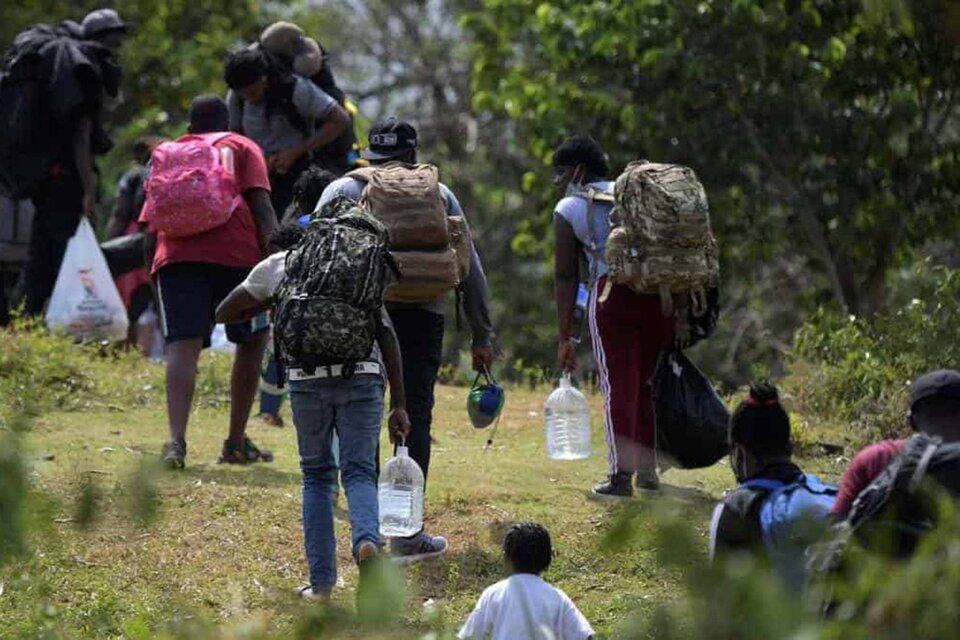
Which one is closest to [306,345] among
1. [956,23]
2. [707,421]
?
[707,421]

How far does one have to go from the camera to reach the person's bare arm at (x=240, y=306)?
703 cm

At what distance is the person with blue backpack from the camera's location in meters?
5.01

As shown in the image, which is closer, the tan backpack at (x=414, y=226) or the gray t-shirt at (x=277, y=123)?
the tan backpack at (x=414, y=226)

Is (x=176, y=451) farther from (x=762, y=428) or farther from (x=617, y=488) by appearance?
(x=762, y=428)

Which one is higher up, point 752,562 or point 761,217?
point 761,217

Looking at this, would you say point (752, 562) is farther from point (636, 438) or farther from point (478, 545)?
point (636, 438)

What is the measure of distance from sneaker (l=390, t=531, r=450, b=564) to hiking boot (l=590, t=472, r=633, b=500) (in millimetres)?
1298

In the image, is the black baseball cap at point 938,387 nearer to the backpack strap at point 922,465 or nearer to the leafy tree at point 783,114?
the backpack strap at point 922,465

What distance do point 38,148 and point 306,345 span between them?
5719mm

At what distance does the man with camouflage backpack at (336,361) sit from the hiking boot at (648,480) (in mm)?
2095

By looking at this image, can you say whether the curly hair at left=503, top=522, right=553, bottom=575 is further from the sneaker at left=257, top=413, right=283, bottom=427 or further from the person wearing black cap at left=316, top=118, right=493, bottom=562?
the sneaker at left=257, top=413, right=283, bottom=427

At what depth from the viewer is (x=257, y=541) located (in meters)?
7.86

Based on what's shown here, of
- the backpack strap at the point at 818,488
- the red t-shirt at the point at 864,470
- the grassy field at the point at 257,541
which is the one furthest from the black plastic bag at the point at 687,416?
the red t-shirt at the point at 864,470

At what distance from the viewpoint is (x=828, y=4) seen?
635 inches
